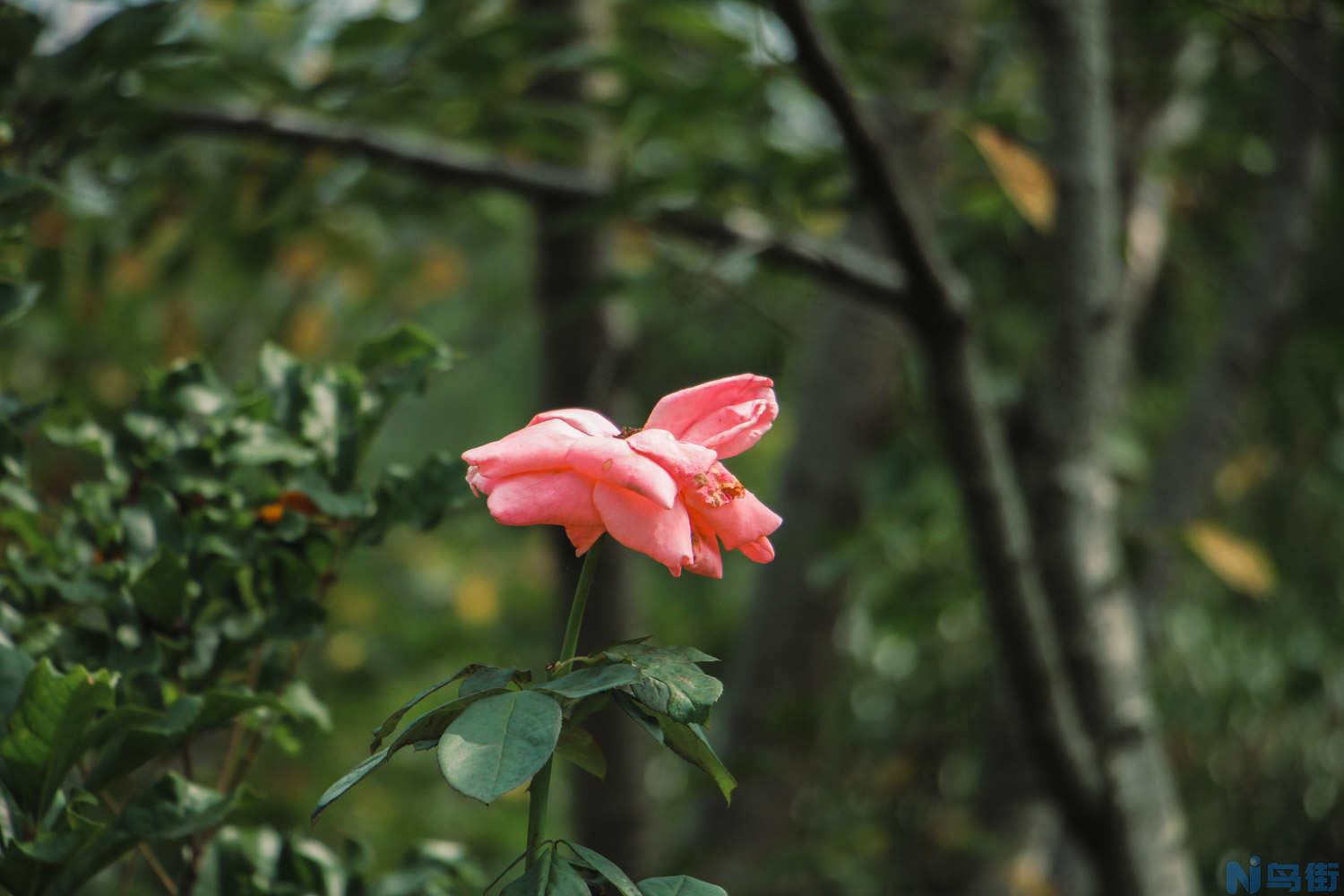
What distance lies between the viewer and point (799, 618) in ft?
5.67

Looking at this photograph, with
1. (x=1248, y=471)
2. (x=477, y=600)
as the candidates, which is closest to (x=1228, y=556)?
(x=1248, y=471)

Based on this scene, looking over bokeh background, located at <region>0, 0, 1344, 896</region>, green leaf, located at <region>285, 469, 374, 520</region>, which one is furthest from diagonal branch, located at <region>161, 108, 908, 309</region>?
green leaf, located at <region>285, 469, 374, 520</region>

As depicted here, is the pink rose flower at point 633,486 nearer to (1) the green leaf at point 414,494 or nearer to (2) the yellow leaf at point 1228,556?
(1) the green leaf at point 414,494

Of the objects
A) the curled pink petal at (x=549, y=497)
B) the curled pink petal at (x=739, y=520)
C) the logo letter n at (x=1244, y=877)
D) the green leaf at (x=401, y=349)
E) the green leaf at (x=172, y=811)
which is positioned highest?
the curled pink petal at (x=549, y=497)

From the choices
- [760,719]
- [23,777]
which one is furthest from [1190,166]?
[23,777]

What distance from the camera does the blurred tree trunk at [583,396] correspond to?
1.77 meters

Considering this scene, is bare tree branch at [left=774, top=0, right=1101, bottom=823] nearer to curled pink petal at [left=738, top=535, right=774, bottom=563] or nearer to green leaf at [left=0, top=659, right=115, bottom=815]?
curled pink petal at [left=738, top=535, right=774, bottom=563]

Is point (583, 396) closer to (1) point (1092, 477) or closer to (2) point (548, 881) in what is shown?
(1) point (1092, 477)

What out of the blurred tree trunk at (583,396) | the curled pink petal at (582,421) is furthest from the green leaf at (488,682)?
the blurred tree trunk at (583,396)

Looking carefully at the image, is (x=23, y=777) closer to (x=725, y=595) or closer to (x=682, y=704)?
(x=682, y=704)

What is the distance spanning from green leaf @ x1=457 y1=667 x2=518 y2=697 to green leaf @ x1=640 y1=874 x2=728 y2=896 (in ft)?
0.33

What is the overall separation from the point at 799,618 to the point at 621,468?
1.33 metres

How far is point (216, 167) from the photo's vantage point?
5.41ft

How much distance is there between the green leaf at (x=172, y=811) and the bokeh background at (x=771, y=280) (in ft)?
0.41
